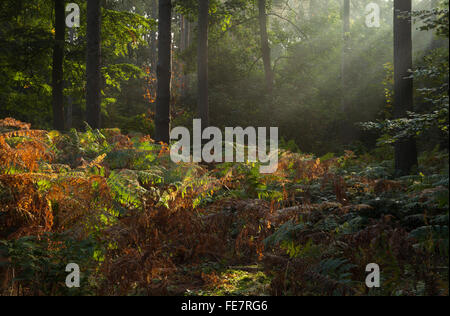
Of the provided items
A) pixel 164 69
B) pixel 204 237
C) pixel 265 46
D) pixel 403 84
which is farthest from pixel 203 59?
pixel 204 237

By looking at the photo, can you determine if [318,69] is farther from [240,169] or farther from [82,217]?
[82,217]

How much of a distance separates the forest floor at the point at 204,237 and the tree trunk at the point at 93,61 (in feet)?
14.4

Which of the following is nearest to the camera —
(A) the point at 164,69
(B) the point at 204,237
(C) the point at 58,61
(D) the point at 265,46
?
(B) the point at 204,237

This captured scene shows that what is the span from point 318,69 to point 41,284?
66.4ft

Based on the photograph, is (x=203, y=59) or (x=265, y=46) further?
(x=265, y=46)

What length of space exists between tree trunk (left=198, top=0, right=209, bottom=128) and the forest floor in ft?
20.4

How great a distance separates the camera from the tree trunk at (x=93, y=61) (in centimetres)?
947

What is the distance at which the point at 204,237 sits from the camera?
13.7 ft

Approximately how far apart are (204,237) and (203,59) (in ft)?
26.5

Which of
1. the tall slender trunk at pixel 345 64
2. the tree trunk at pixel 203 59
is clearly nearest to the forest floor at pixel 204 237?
the tree trunk at pixel 203 59

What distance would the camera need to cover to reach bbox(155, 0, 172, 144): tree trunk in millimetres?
9406

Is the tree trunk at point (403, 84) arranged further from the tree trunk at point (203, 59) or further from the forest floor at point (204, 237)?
the tree trunk at point (203, 59)

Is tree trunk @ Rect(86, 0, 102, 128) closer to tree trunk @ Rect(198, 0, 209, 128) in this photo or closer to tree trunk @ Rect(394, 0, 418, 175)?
tree trunk @ Rect(198, 0, 209, 128)

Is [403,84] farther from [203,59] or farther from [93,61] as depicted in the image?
[93,61]
